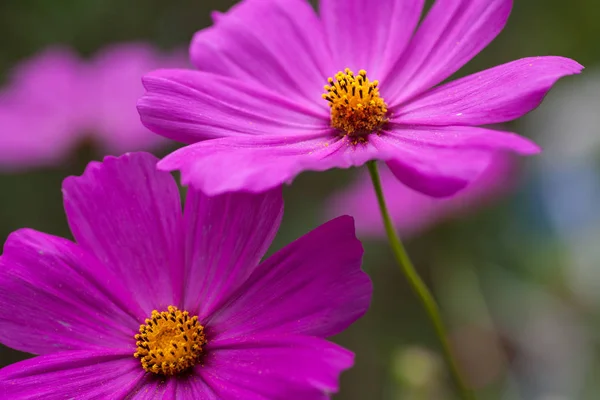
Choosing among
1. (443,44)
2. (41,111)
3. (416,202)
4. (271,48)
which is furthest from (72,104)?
(443,44)

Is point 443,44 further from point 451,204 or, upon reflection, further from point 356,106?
point 451,204

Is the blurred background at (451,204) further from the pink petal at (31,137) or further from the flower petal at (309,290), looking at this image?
the flower petal at (309,290)

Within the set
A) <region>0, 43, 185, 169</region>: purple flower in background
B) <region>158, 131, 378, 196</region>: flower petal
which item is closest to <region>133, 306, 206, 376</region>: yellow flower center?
<region>158, 131, 378, 196</region>: flower petal

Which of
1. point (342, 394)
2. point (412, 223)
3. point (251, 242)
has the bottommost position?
point (251, 242)

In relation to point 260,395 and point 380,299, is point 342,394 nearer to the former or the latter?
point 380,299

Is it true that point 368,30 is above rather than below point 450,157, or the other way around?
above

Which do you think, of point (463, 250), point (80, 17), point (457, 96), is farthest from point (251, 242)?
point (80, 17)

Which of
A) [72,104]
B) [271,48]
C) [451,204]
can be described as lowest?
[271,48]
